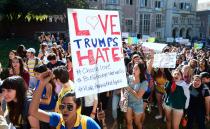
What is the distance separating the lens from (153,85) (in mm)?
7367

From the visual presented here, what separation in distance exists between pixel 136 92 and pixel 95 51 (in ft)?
6.16

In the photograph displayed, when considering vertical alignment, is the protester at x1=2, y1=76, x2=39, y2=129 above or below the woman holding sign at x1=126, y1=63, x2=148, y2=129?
above

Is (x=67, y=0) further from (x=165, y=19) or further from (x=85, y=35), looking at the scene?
(x=85, y=35)

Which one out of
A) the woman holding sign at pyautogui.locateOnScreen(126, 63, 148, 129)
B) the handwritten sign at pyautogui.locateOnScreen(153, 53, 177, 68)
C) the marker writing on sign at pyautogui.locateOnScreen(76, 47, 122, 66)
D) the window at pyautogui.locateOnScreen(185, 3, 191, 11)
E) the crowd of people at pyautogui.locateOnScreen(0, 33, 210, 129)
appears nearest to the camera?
the crowd of people at pyautogui.locateOnScreen(0, 33, 210, 129)

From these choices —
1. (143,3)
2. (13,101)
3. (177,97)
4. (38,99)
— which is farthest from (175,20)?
(38,99)

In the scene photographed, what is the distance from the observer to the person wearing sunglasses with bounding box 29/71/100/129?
3.00 meters

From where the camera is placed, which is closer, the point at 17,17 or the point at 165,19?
the point at 17,17

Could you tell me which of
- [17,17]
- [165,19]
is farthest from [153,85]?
[165,19]

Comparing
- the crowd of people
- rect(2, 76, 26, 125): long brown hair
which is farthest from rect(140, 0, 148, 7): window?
rect(2, 76, 26, 125): long brown hair

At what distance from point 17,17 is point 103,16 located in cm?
3294

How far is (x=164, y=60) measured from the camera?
6.56 metres

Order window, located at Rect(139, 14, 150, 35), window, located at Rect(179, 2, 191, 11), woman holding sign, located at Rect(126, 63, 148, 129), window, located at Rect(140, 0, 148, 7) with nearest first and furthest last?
woman holding sign, located at Rect(126, 63, 148, 129) < window, located at Rect(140, 0, 148, 7) < window, located at Rect(139, 14, 150, 35) < window, located at Rect(179, 2, 191, 11)

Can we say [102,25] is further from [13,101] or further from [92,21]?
[13,101]

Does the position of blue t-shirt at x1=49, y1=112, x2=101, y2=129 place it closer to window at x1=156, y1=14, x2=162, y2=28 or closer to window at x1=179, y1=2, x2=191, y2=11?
window at x1=156, y1=14, x2=162, y2=28
